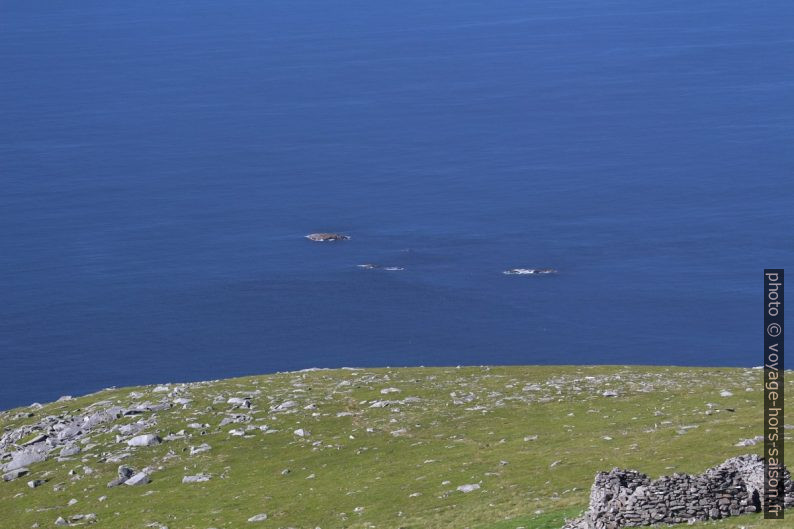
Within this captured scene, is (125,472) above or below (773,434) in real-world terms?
below

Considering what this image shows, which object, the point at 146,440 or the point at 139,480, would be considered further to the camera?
the point at 146,440

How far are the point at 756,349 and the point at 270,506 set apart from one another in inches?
5761

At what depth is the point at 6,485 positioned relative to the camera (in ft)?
225

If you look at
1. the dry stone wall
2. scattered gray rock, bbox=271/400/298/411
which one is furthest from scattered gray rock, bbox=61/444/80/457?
the dry stone wall

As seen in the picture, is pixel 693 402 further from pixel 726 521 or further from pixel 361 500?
pixel 726 521

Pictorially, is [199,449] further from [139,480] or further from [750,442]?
[750,442]

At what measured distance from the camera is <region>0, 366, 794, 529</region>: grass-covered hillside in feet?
179

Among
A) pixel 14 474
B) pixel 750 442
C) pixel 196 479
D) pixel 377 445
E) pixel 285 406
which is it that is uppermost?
pixel 750 442

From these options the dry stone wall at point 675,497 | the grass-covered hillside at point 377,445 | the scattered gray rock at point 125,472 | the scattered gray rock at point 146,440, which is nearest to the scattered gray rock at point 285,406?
the grass-covered hillside at point 377,445

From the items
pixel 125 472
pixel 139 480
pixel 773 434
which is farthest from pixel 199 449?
pixel 773 434

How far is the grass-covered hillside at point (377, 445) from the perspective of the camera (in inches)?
2151

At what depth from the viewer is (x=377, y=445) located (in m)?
65.9

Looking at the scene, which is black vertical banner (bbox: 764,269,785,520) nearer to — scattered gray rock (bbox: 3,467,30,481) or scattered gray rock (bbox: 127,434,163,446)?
scattered gray rock (bbox: 127,434,163,446)

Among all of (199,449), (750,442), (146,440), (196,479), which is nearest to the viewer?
(750,442)
